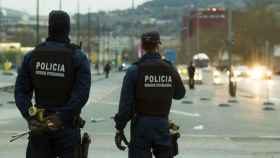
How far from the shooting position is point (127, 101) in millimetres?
8164

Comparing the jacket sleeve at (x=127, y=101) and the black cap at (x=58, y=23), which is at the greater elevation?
the black cap at (x=58, y=23)

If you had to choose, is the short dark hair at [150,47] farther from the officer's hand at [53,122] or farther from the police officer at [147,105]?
the officer's hand at [53,122]

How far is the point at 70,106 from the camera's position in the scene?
289 inches

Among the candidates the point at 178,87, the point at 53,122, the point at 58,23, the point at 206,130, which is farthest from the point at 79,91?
the point at 206,130

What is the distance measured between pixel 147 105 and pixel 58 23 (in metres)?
1.24

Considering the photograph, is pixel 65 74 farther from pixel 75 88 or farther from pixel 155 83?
pixel 155 83

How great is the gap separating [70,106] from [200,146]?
9148 millimetres

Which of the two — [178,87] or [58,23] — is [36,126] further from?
[178,87]

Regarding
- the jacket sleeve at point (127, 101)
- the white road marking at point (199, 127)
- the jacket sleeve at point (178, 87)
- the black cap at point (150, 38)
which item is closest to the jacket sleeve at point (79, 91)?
the jacket sleeve at point (127, 101)

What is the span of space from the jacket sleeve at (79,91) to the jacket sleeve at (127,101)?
713mm

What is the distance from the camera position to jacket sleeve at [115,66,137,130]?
8.16m

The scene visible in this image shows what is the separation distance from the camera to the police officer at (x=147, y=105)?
8156 millimetres

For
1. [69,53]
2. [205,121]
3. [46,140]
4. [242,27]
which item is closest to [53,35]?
[69,53]

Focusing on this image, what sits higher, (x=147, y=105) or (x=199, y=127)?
(x=147, y=105)
